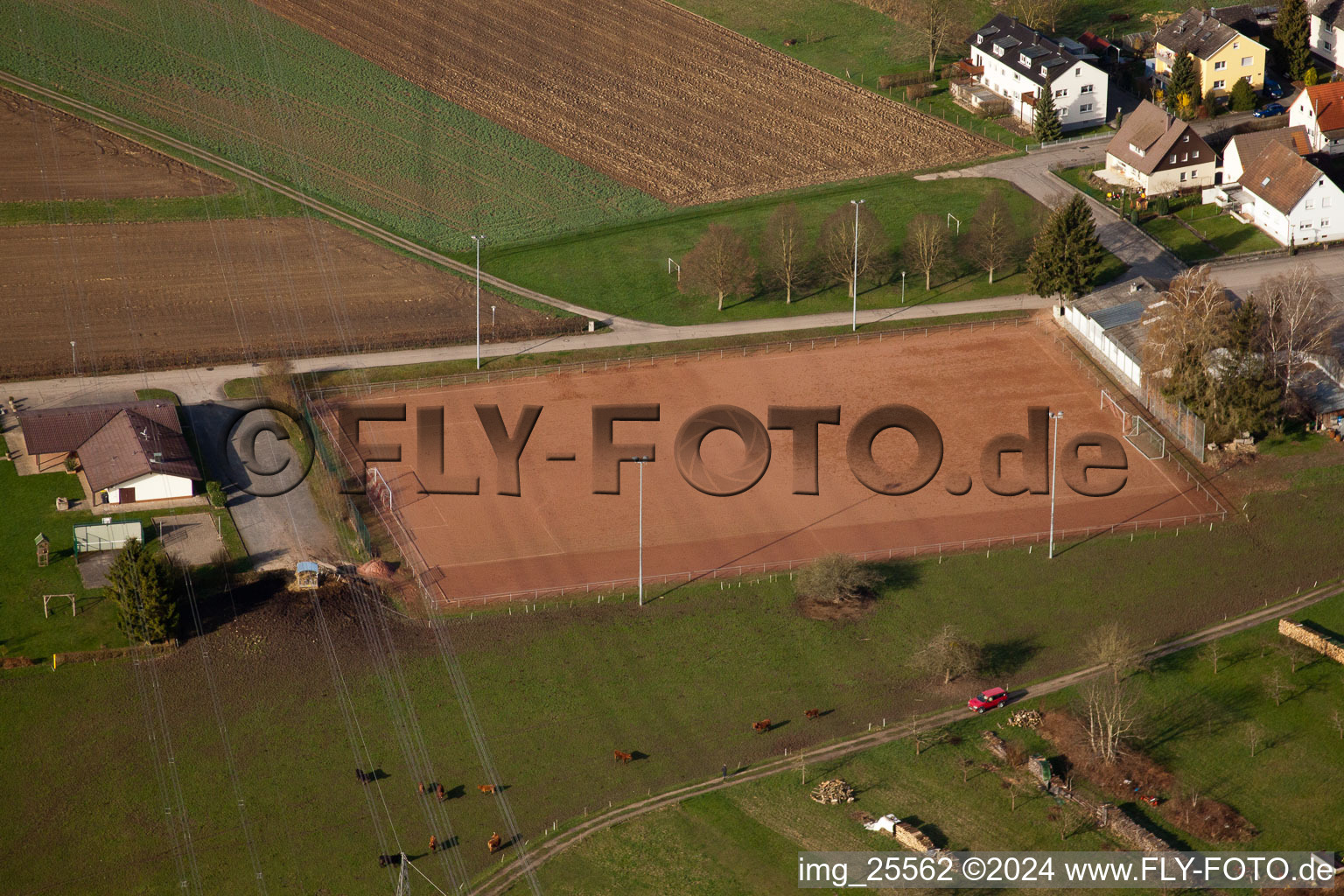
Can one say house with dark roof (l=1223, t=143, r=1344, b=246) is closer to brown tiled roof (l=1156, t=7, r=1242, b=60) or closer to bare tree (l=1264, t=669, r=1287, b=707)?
brown tiled roof (l=1156, t=7, r=1242, b=60)

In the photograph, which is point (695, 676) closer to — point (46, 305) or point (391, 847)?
point (391, 847)

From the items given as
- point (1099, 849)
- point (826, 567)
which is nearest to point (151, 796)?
point (826, 567)

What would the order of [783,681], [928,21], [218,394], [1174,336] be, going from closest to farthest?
1. [783,681]
2. [1174,336]
3. [218,394]
4. [928,21]

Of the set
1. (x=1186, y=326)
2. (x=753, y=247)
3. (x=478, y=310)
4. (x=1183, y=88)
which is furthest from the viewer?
(x=1183, y=88)

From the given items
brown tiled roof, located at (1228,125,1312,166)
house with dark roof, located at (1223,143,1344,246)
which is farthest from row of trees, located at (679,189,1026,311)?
brown tiled roof, located at (1228,125,1312,166)

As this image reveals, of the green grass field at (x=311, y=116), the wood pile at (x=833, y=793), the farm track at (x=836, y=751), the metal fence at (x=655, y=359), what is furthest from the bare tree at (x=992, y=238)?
the wood pile at (x=833, y=793)

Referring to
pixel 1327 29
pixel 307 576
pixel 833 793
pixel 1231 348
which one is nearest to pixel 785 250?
pixel 1231 348

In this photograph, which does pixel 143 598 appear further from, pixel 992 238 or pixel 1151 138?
pixel 1151 138
